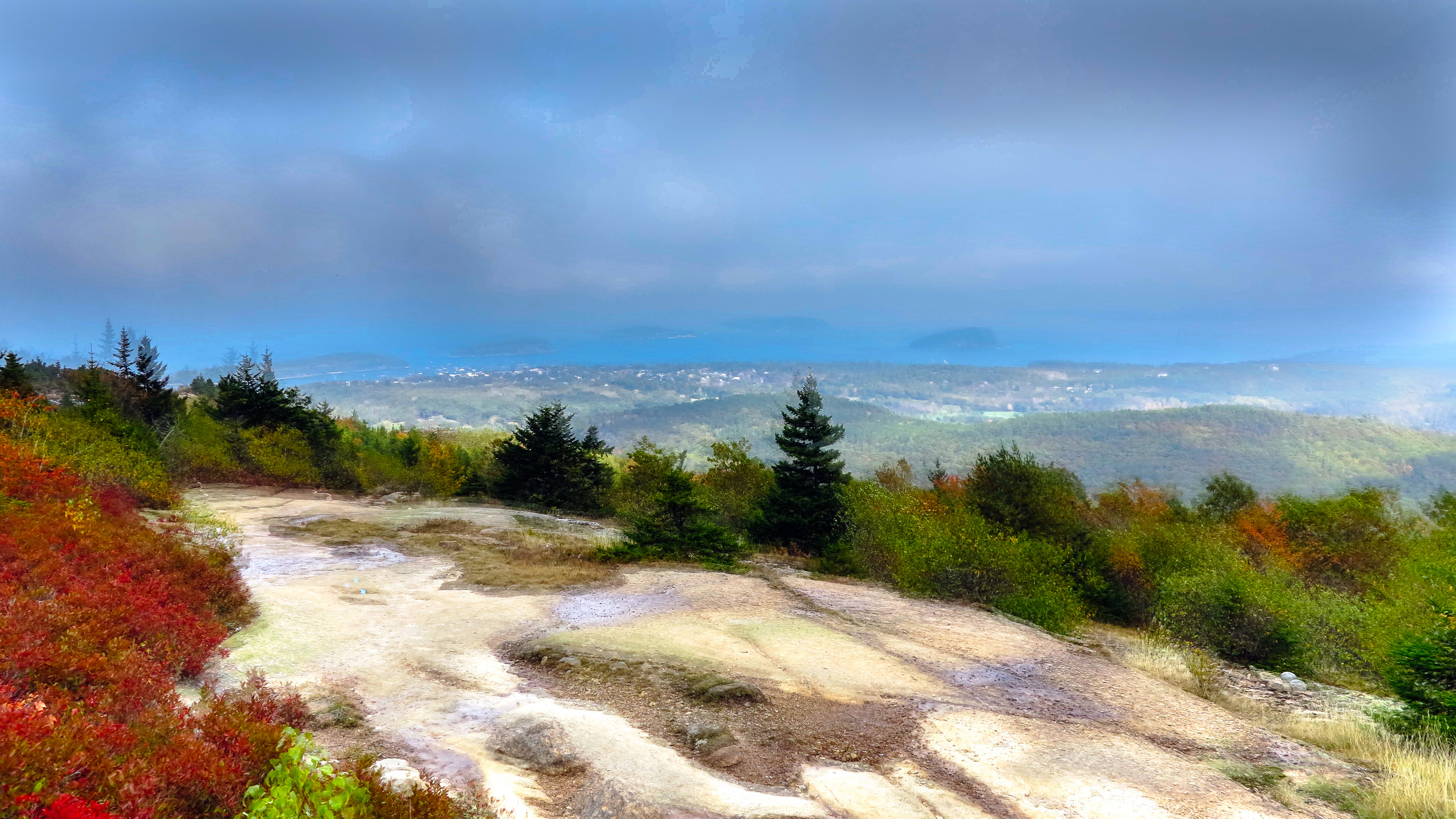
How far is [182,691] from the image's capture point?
8.96m

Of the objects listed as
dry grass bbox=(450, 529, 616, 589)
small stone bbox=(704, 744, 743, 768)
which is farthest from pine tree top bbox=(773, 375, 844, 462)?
small stone bbox=(704, 744, 743, 768)

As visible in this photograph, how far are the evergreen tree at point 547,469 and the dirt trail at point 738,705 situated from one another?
2396cm

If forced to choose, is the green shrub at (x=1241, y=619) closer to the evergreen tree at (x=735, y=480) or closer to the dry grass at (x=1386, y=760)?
the dry grass at (x=1386, y=760)

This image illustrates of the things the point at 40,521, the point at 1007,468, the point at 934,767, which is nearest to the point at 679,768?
the point at 934,767

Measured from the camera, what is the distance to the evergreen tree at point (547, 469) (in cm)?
4241

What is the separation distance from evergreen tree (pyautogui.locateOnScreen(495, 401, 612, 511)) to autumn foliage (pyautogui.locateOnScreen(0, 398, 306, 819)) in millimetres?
27280

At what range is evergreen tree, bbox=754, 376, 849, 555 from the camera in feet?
125

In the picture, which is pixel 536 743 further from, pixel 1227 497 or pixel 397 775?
pixel 1227 497

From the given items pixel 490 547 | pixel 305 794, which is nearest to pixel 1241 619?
pixel 490 547

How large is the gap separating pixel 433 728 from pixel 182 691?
354 cm

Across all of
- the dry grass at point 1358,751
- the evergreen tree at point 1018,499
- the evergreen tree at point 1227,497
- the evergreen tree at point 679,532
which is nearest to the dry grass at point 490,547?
the evergreen tree at point 679,532

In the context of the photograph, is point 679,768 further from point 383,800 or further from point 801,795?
point 383,800

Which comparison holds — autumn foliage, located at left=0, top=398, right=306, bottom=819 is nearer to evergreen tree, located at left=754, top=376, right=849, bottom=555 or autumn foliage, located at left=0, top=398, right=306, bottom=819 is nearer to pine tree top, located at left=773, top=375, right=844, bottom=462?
evergreen tree, located at left=754, top=376, right=849, bottom=555

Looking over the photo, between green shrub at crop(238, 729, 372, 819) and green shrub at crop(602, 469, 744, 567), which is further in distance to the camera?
green shrub at crop(602, 469, 744, 567)
